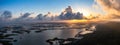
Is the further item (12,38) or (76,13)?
(12,38)

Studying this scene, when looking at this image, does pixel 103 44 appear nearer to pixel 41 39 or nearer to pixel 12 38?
pixel 41 39

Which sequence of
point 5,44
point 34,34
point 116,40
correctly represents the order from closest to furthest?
point 116,40 < point 5,44 < point 34,34

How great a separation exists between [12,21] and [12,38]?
8.36 metres

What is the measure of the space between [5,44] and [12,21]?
4.50 metres

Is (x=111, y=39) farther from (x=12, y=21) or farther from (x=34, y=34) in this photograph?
(x=34, y=34)

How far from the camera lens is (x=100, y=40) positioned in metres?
18.6

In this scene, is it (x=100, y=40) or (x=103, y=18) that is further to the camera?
(x=100, y=40)

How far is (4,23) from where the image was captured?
19.3m

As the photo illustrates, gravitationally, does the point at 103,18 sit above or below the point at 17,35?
above

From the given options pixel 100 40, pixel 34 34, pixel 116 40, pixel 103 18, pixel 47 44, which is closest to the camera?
pixel 103 18

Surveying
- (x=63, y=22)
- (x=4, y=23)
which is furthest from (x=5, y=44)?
(x=63, y=22)

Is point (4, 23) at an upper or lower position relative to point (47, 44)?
upper

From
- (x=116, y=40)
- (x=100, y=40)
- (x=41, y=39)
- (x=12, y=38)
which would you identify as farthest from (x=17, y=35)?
(x=116, y=40)

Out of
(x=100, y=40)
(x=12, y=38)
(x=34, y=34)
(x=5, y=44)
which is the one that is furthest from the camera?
(x=34, y=34)
